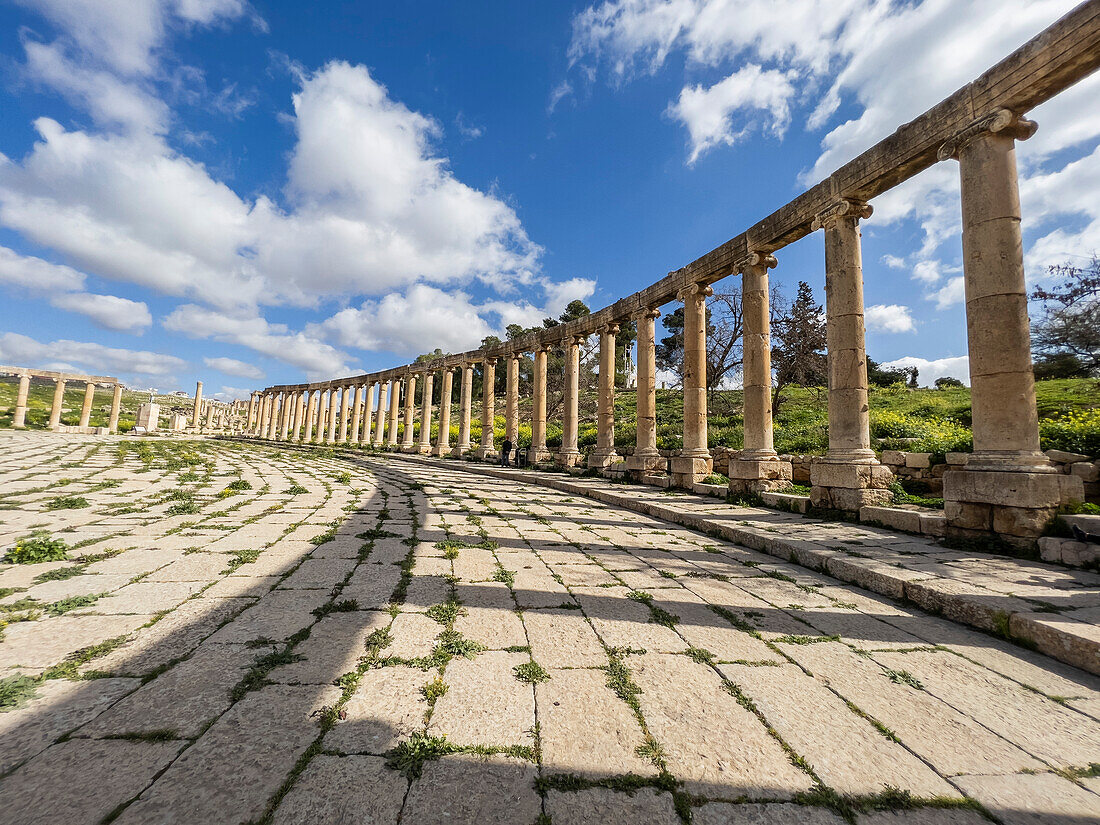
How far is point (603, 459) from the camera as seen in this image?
14.3 metres

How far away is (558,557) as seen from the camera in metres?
4.92

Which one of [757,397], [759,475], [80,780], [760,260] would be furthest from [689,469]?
[80,780]

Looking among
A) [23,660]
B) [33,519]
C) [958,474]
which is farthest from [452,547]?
[958,474]

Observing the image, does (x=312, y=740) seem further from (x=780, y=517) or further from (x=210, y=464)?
(x=210, y=464)

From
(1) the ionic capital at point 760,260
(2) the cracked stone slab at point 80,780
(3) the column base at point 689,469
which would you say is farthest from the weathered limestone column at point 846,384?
(2) the cracked stone slab at point 80,780

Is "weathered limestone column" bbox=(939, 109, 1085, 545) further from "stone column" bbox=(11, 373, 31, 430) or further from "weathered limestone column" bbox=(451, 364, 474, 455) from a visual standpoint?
"stone column" bbox=(11, 373, 31, 430)

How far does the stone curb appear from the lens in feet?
9.45

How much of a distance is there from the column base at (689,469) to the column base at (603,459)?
312cm

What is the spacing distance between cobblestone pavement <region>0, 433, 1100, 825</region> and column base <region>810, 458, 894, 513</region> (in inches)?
142

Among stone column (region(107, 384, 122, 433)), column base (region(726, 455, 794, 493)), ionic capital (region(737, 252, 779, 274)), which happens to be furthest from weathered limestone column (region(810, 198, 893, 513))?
stone column (region(107, 384, 122, 433))

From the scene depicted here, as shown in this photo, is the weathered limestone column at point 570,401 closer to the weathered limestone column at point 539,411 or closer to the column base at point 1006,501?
the weathered limestone column at point 539,411

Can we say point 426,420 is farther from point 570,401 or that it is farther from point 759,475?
point 759,475

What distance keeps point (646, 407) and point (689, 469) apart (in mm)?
2512

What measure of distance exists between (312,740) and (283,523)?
15.1 feet
